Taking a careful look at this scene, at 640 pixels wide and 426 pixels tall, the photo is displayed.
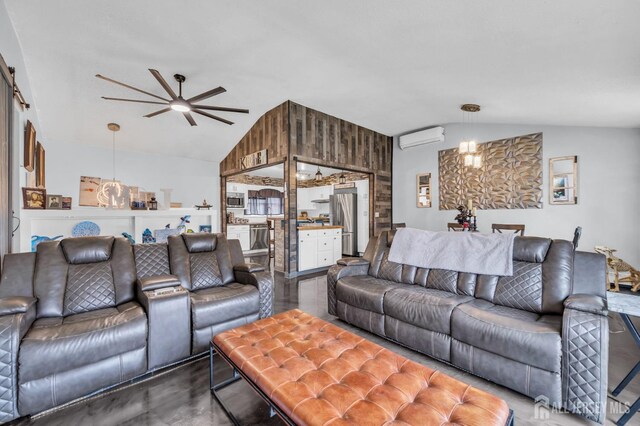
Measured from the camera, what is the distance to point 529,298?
2156mm

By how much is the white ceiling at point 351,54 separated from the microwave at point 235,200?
13.0ft

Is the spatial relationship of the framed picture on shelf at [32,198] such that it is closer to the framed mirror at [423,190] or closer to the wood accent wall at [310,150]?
the wood accent wall at [310,150]

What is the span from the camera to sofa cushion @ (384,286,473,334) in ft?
7.05

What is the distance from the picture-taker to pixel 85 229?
4.09m

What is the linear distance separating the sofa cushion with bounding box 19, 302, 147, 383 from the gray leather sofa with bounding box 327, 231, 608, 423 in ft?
6.04

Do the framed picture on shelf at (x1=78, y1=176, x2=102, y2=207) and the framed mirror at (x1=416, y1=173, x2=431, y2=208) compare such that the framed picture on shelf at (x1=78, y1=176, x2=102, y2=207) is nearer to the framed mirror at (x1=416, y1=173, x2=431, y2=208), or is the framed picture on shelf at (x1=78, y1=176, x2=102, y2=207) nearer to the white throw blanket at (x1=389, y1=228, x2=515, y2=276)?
the white throw blanket at (x1=389, y1=228, x2=515, y2=276)

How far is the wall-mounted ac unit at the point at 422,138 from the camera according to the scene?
19.2 feet

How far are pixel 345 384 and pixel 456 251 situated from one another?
190 cm

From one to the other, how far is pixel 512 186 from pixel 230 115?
5.52 m

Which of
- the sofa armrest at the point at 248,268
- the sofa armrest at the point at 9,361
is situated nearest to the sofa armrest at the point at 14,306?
the sofa armrest at the point at 9,361

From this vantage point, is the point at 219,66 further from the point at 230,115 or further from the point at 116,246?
the point at 116,246

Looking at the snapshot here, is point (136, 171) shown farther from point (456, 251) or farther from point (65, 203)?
point (456, 251)

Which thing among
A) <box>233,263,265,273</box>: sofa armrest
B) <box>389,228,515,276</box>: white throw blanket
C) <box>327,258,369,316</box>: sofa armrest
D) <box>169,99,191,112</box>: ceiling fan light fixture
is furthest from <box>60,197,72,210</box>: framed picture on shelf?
<box>389,228,515,276</box>: white throw blanket

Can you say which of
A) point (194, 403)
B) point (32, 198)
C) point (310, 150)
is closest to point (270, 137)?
point (310, 150)
